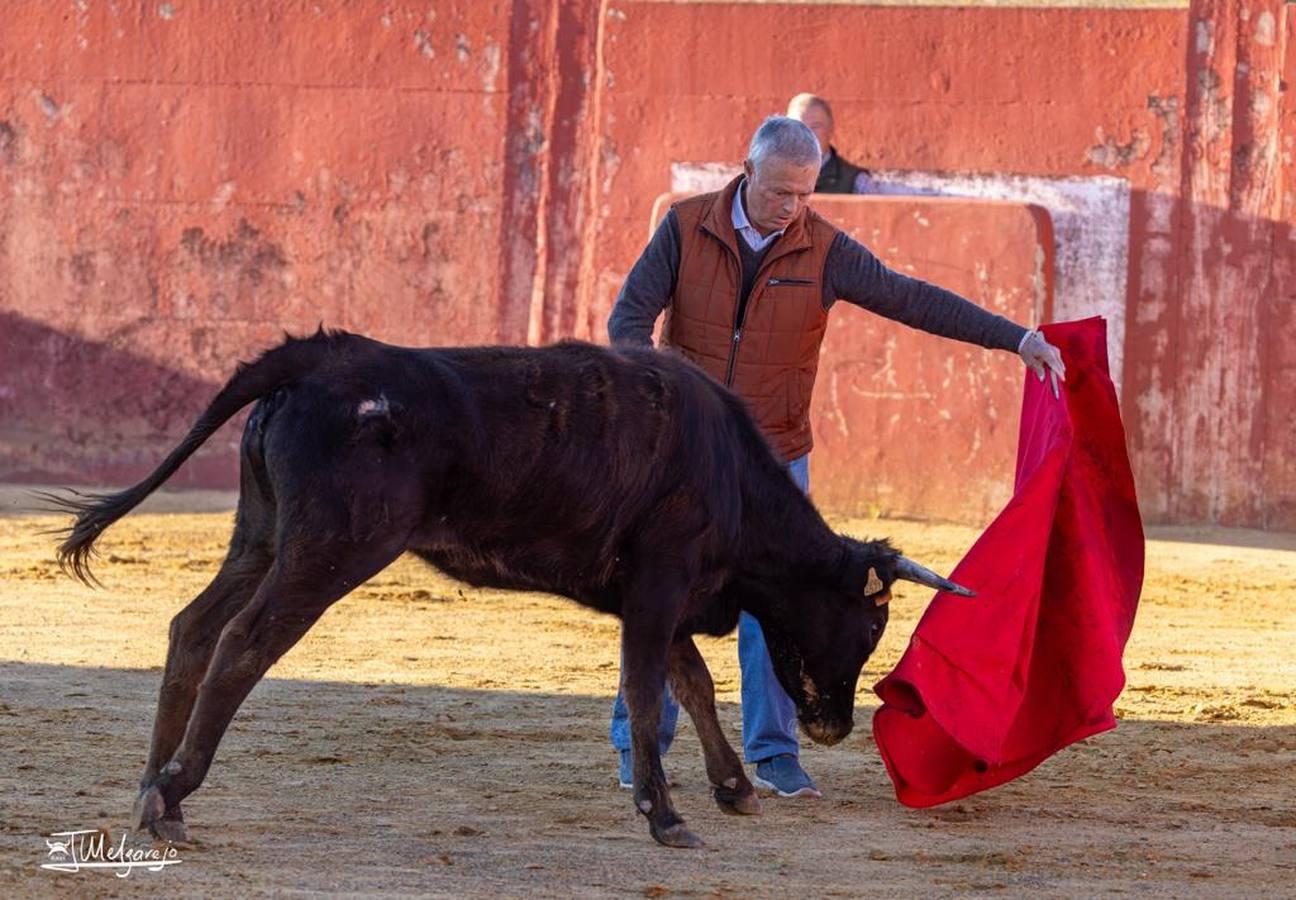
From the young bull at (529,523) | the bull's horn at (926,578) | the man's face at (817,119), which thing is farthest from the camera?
the man's face at (817,119)

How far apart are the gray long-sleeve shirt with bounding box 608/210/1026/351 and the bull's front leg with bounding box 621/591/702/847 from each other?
0.86 m

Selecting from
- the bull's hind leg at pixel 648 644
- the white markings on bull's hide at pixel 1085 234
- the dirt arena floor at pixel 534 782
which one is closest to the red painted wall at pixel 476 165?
the white markings on bull's hide at pixel 1085 234

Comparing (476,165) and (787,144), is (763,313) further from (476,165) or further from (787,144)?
(476,165)

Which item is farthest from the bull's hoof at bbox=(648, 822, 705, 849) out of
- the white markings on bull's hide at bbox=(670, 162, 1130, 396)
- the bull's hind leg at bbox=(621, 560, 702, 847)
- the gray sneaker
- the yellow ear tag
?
the white markings on bull's hide at bbox=(670, 162, 1130, 396)

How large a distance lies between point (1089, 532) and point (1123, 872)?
1220mm

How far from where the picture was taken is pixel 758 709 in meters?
5.60

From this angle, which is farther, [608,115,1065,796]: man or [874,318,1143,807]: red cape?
[608,115,1065,796]: man

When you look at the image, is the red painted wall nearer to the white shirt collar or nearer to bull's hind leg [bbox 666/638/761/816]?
the white shirt collar

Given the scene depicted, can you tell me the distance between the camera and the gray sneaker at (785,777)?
5438 mm

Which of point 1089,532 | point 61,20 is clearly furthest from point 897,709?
point 61,20

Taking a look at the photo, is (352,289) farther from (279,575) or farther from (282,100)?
(279,575)

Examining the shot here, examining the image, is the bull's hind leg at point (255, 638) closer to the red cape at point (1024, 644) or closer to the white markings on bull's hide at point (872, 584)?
the white markings on bull's hide at point (872, 584)

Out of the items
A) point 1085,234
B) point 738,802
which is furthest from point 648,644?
point 1085,234

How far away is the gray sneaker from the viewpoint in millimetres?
5438
